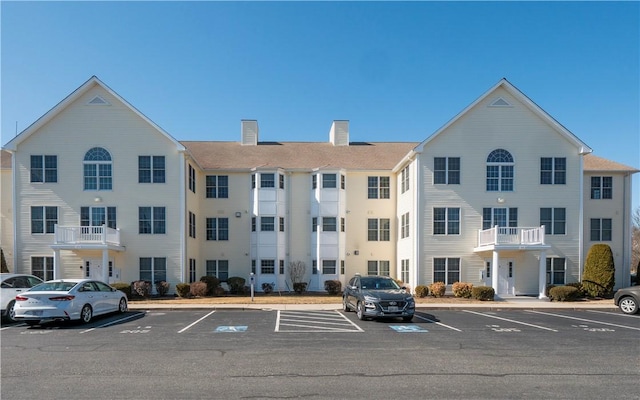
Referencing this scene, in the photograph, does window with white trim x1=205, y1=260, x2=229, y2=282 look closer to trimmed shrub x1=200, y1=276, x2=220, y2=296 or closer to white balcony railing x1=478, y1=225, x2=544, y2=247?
trimmed shrub x1=200, y1=276, x2=220, y2=296

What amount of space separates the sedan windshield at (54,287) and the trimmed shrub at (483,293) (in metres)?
18.4

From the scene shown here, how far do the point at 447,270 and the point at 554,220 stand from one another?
7.06 metres

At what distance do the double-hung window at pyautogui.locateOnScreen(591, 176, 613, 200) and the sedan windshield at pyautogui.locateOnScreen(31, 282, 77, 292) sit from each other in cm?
2884

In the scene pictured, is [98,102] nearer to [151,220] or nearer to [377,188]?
[151,220]

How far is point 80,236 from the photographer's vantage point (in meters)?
23.3

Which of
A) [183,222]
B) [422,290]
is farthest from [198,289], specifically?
[422,290]

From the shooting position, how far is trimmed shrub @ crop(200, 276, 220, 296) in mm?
25561

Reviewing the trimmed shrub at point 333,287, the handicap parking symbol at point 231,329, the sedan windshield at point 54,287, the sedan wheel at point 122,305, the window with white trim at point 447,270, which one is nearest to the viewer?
the handicap parking symbol at point 231,329

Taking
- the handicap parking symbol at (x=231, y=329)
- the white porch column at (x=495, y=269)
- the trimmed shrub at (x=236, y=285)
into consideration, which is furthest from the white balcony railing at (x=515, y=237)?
the handicap parking symbol at (x=231, y=329)

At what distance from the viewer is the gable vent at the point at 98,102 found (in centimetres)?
2477

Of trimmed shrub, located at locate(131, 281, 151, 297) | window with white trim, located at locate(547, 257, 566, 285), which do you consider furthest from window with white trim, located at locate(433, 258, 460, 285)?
trimmed shrub, located at locate(131, 281, 151, 297)

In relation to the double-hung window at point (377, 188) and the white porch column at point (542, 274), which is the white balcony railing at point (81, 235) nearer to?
the double-hung window at point (377, 188)

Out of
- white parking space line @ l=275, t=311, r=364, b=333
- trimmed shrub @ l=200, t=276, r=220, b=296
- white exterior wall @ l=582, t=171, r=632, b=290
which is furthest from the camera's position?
white exterior wall @ l=582, t=171, r=632, b=290

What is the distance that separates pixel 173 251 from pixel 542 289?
20.9m
